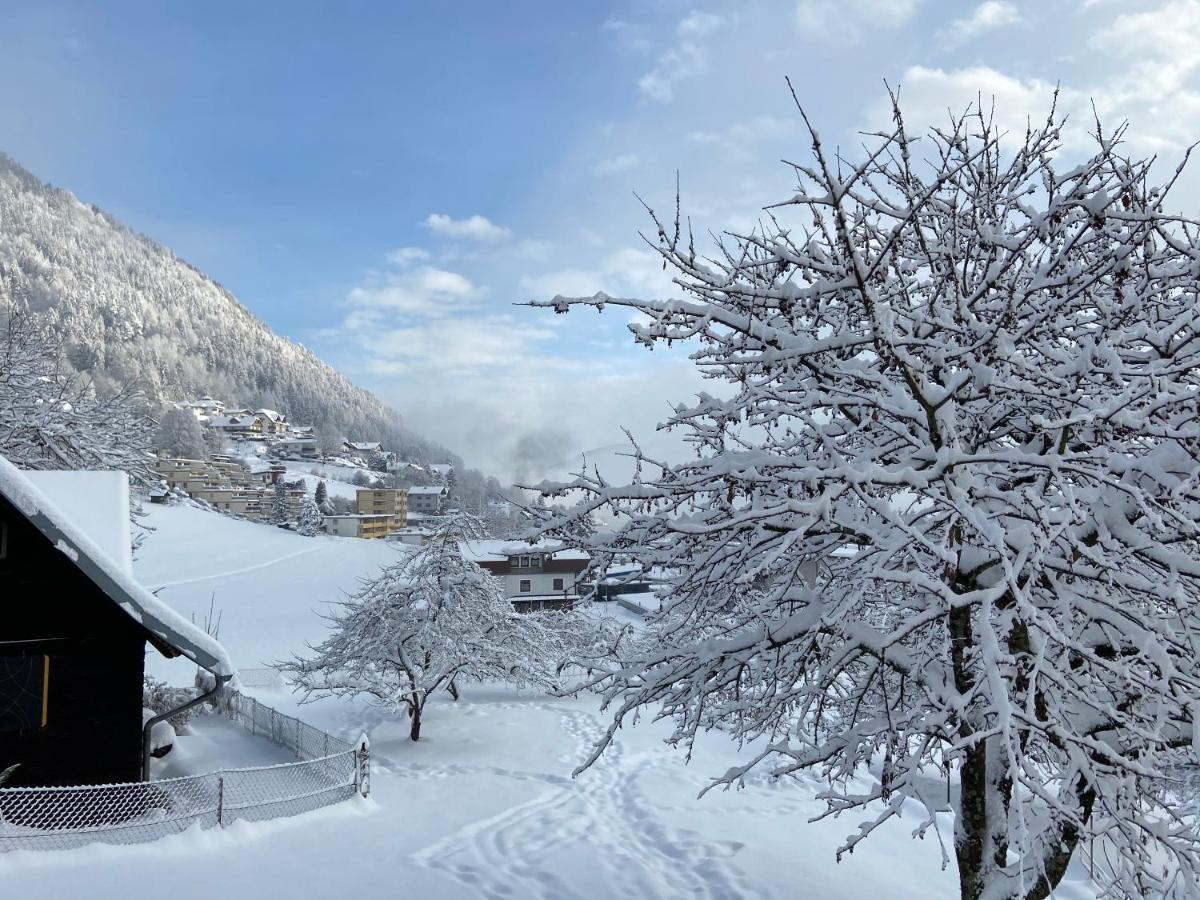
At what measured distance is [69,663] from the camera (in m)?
8.12

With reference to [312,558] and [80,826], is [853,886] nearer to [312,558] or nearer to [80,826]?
[80,826]

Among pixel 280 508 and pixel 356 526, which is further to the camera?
pixel 356 526

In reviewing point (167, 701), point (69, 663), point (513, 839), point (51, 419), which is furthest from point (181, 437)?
point (513, 839)

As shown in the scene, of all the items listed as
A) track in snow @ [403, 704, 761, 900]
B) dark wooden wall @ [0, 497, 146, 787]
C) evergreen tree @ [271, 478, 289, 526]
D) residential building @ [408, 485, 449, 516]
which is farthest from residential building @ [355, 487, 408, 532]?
dark wooden wall @ [0, 497, 146, 787]

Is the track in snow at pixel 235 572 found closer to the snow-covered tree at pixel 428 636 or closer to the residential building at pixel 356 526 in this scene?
the residential building at pixel 356 526

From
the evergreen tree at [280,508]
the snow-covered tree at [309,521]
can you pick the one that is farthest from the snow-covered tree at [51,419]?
the evergreen tree at [280,508]

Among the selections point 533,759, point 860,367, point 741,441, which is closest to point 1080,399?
point 860,367

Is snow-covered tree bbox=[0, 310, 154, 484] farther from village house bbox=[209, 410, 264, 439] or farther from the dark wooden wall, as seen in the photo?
village house bbox=[209, 410, 264, 439]

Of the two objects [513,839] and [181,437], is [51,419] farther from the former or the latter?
[181,437]

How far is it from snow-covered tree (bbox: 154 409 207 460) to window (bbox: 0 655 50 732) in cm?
14416

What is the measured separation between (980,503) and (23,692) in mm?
9758

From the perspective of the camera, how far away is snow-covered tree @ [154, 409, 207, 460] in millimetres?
135750

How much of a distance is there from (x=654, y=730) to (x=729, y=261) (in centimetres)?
1799

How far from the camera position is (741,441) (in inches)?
238
